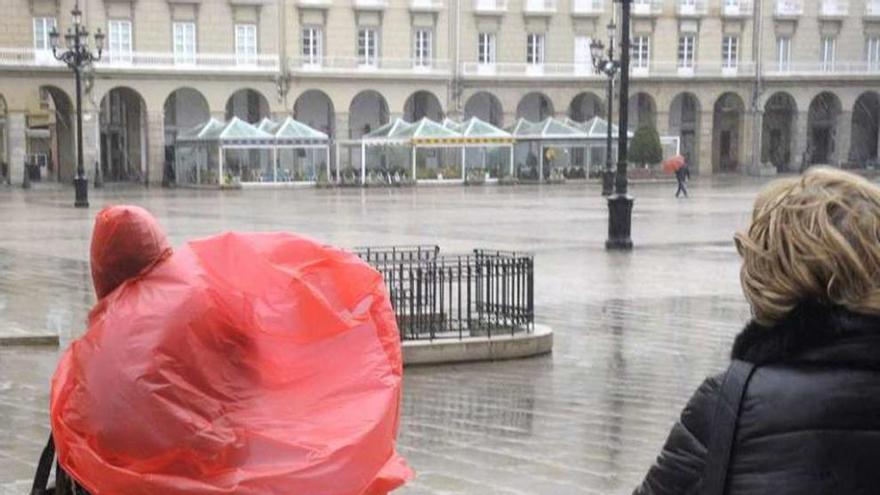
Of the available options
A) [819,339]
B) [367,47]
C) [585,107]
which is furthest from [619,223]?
[585,107]

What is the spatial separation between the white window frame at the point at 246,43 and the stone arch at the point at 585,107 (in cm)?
1705

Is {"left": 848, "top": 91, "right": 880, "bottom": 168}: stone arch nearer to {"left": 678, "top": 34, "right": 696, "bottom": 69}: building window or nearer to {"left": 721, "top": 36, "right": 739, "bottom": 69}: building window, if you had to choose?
{"left": 721, "top": 36, "right": 739, "bottom": 69}: building window

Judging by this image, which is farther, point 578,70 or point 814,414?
point 578,70

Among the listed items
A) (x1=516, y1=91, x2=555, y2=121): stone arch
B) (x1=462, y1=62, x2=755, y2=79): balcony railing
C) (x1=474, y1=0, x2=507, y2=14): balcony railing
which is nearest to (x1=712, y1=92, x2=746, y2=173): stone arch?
(x1=462, y1=62, x2=755, y2=79): balcony railing

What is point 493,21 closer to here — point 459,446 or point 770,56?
point 770,56

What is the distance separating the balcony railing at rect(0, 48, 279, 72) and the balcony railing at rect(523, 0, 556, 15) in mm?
12777

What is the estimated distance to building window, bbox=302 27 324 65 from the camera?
172 feet

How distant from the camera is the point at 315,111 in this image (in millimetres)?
55719

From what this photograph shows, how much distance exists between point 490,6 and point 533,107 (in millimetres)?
6625

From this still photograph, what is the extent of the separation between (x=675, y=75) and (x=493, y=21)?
31.5 ft

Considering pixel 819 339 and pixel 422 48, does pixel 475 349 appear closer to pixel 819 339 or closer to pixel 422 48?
pixel 819 339

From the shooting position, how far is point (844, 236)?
1.74m

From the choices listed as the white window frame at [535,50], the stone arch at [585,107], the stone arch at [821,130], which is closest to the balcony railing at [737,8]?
the stone arch at [821,130]

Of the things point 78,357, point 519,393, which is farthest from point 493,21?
point 78,357
